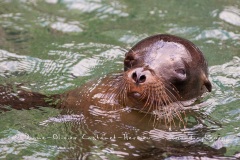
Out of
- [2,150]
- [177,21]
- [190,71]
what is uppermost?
[177,21]

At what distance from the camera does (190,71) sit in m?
6.55

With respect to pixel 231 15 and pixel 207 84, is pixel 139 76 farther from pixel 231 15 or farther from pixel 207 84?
pixel 231 15

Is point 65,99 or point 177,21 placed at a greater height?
point 177,21

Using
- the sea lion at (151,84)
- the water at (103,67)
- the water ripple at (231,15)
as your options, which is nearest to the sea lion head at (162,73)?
the sea lion at (151,84)

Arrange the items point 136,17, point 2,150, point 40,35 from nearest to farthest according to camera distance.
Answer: point 2,150
point 40,35
point 136,17

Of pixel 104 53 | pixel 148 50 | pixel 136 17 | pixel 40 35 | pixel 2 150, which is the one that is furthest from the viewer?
pixel 136 17

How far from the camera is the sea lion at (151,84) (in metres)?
5.88

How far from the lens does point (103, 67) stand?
8.32 metres

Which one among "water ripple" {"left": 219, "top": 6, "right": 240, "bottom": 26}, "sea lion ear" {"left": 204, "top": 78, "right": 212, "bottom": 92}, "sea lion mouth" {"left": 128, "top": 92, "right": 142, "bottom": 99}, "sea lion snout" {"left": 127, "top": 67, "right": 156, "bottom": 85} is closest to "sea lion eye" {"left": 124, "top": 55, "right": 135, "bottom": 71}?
"sea lion snout" {"left": 127, "top": 67, "right": 156, "bottom": 85}

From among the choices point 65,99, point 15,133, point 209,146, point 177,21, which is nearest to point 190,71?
point 209,146

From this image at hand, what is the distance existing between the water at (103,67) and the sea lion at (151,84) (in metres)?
0.18

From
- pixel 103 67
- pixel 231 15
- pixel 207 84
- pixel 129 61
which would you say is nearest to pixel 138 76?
pixel 129 61

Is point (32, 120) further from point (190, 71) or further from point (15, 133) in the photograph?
point (190, 71)

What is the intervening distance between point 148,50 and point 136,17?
156 inches
